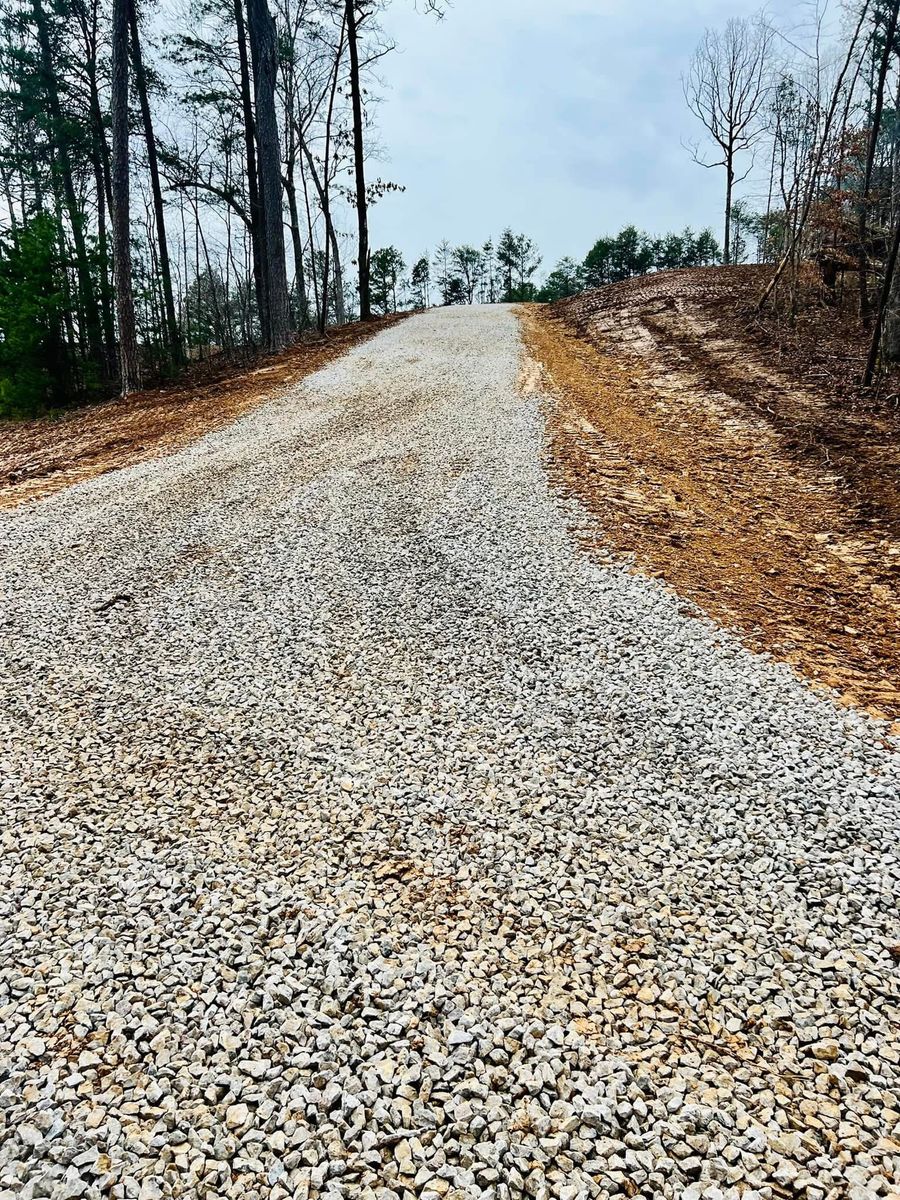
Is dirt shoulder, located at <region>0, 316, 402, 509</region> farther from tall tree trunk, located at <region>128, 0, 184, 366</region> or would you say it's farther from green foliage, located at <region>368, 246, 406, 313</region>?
green foliage, located at <region>368, 246, 406, 313</region>

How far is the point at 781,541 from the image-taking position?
5.40 metres

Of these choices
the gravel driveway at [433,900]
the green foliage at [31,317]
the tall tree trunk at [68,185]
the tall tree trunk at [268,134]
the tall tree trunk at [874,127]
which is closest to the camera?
the gravel driveway at [433,900]

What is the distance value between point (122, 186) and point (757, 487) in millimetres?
10324

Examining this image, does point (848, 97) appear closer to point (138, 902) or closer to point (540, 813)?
point (540, 813)

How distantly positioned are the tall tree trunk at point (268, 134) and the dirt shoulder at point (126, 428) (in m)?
2.42

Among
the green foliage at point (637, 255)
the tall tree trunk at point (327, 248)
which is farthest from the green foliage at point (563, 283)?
the tall tree trunk at point (327, 248)

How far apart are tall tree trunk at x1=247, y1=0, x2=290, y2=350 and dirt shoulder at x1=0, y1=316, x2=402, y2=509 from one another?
2423mm

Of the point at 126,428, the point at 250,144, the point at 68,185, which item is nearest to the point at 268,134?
the point at 250,144

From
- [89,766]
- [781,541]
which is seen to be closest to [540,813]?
[89,766]

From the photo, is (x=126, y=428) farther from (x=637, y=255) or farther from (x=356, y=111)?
(x=637, y=255)

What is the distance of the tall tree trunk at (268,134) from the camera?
509 inches

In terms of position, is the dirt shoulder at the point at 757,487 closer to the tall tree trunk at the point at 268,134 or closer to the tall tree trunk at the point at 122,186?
the tall tree trunk at the point at 268,134

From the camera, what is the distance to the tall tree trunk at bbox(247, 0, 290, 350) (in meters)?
12.9

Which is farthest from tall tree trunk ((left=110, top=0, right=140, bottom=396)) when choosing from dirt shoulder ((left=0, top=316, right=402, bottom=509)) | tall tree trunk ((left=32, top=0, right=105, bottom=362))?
tall tree trunk ((left=32, top=0, right=105, bottom=362))
